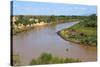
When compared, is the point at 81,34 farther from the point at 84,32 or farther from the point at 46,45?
the point at 46,45

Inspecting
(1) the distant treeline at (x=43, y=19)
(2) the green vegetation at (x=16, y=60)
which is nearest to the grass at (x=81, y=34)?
(1) the distant treeline at (x=43, y=19)

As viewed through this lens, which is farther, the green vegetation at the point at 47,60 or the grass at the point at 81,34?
the grass at the point at 81,34

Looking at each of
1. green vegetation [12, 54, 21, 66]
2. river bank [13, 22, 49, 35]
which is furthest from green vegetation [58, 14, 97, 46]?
green vegetation [12, 54, 21, 66]

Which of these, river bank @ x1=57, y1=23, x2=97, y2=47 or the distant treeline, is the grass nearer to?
river bank @ x1=57, y1=23, x2=97, y2=47

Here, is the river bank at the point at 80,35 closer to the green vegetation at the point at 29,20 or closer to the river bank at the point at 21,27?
the green vegetation at the point at 29,20

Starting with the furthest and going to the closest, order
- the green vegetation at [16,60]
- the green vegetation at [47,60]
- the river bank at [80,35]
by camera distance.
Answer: the river bank at [80,35] → the green vegetation at [47,60] → the green vegetation at [16,60]

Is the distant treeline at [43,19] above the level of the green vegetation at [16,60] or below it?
above

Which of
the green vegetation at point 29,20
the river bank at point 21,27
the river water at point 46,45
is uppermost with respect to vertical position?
the green vegetation at point 29,20

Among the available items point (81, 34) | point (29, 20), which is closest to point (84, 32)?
point (81, 34)
